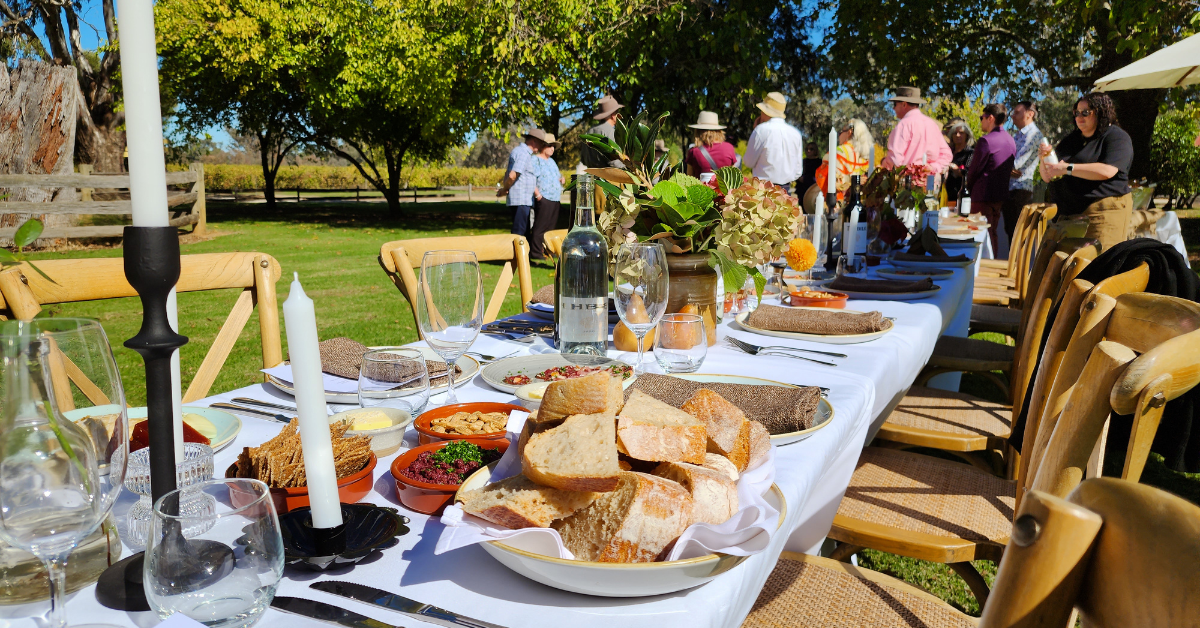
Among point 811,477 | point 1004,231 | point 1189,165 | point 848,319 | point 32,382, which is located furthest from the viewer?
point 1189,165

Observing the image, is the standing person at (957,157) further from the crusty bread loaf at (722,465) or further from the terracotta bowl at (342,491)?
the terracotta bowl at (342,491)

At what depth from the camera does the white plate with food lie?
1479mm

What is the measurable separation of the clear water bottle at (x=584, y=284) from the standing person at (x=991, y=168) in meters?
8.29

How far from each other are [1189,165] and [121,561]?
2786cm

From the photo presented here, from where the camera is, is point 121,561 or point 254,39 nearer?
point 121,561

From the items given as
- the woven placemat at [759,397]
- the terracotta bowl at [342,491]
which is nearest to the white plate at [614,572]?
the terracotta bowl at [342,491]

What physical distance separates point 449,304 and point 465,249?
Answer: 1.20 m

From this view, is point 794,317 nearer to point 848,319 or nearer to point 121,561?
point 848,319

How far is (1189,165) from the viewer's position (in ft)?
70.5

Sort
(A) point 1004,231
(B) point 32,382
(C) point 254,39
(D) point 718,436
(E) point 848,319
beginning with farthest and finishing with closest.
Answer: (C) point 254,39, (A) point 1004,231, (E) point 848,319, (D) point 718,436, (B) point 32,382

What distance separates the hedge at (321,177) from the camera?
133 ft

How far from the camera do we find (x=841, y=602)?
144 centimetres

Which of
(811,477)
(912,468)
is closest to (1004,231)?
(912,468)

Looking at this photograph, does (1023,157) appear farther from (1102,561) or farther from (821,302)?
(1102,561)
